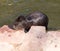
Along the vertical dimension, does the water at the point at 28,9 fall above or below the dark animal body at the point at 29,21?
below

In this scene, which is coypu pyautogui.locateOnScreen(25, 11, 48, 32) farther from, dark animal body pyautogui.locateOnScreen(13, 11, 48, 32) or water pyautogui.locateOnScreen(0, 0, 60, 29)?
water pyautogui.locateOnScreen(0, 0, 60, 29)

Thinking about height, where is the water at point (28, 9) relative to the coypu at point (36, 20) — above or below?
below

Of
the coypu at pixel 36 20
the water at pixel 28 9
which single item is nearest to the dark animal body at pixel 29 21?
the coypu at pixel 36 20

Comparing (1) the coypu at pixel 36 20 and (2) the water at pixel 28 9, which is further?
(2) the water at pixel 28 9

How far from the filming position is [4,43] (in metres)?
6.96

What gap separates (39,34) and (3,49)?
97 cm

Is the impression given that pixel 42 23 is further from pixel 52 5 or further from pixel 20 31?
pixel 52 5

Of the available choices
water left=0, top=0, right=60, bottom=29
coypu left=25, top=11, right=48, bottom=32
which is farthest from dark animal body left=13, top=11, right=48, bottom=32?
water left=0, top=0, right=60, bottom=29

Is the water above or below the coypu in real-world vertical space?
below

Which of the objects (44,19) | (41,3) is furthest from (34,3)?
(44,19)

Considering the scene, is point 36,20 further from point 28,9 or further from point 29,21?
point 28,9

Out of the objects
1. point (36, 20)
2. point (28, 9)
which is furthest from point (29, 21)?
point (28, 9)

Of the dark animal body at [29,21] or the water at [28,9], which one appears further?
the water at [28,9]

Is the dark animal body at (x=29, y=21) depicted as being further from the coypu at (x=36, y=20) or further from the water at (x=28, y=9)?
the water at (x=28, y=9)
